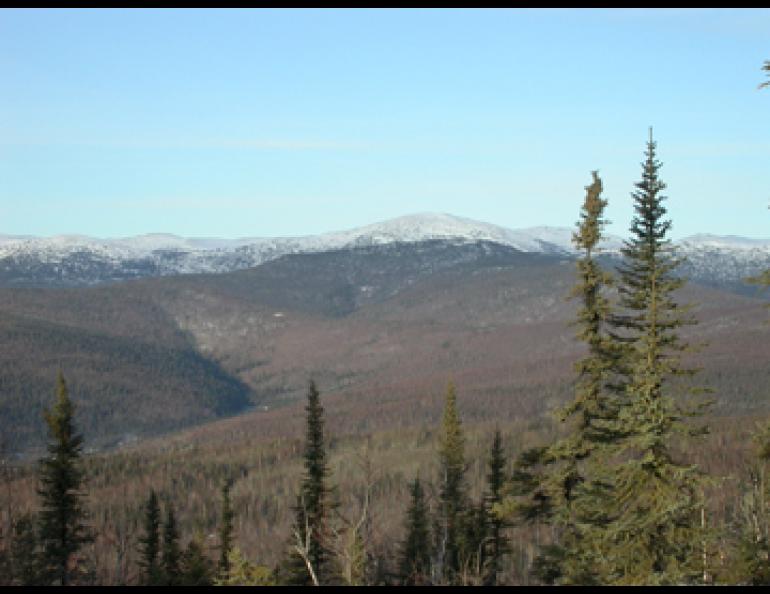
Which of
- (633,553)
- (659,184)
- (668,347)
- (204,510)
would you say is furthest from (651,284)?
(204,510)

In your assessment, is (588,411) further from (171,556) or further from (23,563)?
(23,563)

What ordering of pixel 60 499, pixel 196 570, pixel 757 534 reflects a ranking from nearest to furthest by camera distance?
pixel 757 534, pixel 196 570, pixel 60 499

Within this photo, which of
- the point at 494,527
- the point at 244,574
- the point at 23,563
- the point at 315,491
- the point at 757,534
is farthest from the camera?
the point at 315,491

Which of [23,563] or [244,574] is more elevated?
[244,574]

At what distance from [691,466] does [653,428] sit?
1.28 m

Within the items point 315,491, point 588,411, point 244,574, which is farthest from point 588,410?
point 315,491

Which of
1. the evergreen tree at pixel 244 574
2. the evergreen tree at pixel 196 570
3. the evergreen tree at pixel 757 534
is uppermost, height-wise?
the evergreen tree at pixel 757 534

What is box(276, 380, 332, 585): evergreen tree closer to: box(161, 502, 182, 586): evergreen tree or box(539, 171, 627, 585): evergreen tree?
box(161, 502, 182, 586): evergreen tree

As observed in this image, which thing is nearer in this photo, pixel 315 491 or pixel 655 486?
pixel 655 486

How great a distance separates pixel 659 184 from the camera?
Result: 950 inches

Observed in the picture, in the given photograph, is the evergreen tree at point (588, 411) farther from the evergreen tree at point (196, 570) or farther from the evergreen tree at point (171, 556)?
the evergreen tree at point (171, 556)

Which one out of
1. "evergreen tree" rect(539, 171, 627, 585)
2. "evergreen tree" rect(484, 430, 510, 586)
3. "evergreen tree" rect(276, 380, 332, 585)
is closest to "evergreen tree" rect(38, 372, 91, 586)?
"evergreen tree" rect(276, 380, 332, 585)

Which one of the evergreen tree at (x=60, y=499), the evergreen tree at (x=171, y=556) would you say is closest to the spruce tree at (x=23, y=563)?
the evergreen tree at (x=60, y=499)
